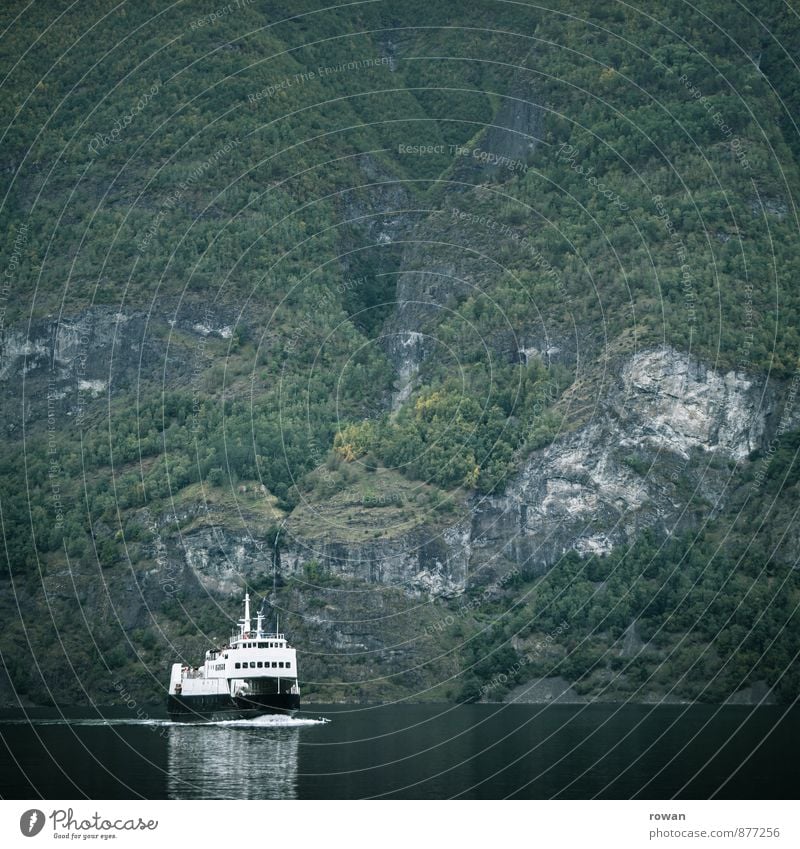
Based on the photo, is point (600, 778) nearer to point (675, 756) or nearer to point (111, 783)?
point (675, 756)

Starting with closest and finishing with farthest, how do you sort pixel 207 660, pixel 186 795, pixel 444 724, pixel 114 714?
pixel 186 795
pixel 444 724
pixel 207 660
pixel 114 714

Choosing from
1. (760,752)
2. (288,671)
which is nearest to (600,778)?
(760,752)

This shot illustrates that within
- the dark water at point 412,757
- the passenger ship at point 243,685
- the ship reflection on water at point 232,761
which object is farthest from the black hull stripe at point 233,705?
the ship reflection on water at point 232,761

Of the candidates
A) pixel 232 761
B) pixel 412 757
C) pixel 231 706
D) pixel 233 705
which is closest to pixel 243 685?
pixel 233 705

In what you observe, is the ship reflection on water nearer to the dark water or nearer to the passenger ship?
the dark water

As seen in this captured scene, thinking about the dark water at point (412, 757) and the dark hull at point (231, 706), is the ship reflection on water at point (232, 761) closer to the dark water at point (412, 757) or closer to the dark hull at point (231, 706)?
the dark water at point (412, 757)

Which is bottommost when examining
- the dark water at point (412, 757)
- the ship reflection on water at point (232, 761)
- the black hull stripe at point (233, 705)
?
the ship reflection on water at point (232, 761)

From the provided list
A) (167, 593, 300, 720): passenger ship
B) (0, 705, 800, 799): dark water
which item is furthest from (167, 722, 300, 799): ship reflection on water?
(167, 593, 300, 720): passenger ship
